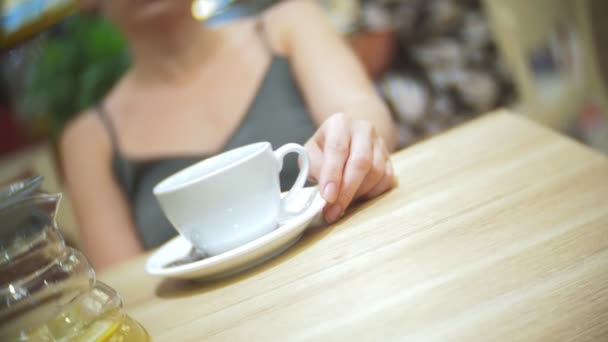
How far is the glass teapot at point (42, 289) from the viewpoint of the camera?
1.12 feet

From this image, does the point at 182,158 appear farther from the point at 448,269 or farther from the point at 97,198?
the point at 448,269

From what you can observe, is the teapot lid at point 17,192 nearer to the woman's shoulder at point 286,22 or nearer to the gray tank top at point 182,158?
the gray tank top at point 182,158

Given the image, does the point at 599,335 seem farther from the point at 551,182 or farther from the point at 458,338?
the point at 551,182

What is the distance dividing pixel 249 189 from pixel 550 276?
0.66 ft

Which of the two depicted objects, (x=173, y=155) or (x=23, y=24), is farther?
(x=23, y=24)

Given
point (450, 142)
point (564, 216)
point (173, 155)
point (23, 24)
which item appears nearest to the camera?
point (564, 216)

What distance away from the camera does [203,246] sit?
0.41 m

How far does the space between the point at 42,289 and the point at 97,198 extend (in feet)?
1.74

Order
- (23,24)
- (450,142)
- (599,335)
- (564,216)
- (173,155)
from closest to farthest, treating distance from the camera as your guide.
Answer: (599,335) < (564,216) < (450,142) < (173,155) < (23,24)

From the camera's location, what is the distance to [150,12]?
27.3 inches

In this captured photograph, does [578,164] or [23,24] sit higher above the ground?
[23,24]

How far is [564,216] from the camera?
33 cm

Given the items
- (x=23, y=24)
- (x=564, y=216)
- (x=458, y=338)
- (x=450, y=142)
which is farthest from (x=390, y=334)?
(x=23, y=24)

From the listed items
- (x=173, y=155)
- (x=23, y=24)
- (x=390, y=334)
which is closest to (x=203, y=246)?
(x=390, y=334)
